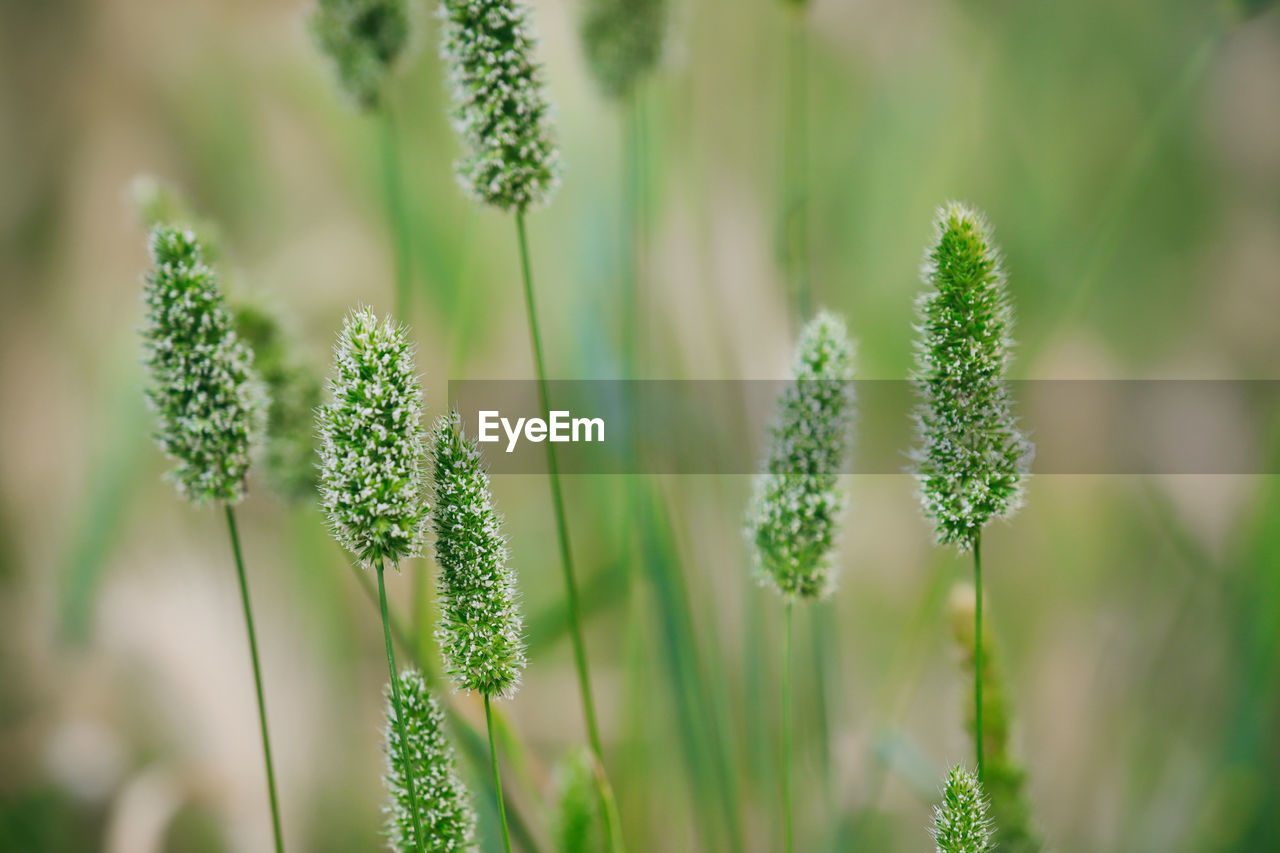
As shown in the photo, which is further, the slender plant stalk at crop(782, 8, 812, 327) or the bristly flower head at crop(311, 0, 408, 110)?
the slender plant stalk at crop(782, 8, 812, 327)

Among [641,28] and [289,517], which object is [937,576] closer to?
[641,28]

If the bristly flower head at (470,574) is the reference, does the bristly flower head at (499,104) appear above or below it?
above

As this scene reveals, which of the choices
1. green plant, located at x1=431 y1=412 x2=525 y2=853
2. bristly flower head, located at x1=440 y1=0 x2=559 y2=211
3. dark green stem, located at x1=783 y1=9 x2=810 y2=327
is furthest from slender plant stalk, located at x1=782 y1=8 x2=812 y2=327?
green plant, located at x1=431 y1=412 x2=525 y2=853

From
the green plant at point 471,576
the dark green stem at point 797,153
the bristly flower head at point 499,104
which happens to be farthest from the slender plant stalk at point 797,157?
the green plant at point 471,576

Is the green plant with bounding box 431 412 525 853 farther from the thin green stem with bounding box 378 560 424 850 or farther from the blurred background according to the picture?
the blurred background

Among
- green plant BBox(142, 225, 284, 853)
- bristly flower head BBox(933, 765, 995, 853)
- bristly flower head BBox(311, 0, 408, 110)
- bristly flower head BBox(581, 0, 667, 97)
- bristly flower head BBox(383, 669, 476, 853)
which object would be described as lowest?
bristly flower head BBox(933, 765, 995, 853)

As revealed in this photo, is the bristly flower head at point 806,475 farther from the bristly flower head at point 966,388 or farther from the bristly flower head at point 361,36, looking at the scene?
the bristly flower head at point 361,36

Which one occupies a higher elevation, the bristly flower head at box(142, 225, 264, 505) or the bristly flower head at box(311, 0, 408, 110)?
the bristly flower head at box(311, 0, 408, 110)
